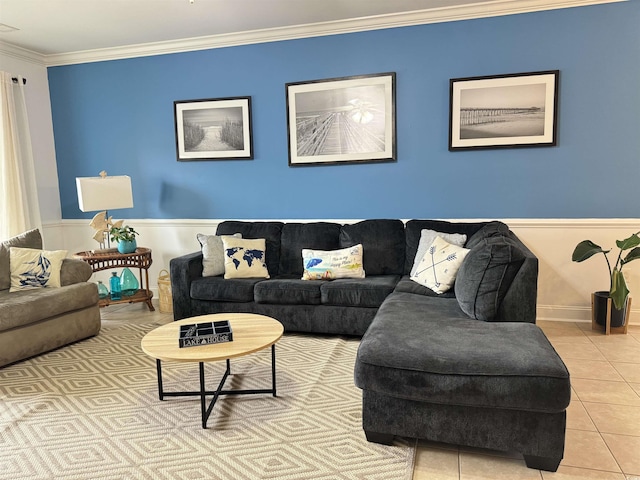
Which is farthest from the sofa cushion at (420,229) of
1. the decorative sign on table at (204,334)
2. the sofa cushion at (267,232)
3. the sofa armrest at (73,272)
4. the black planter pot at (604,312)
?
the sofa armrest at (73,272)

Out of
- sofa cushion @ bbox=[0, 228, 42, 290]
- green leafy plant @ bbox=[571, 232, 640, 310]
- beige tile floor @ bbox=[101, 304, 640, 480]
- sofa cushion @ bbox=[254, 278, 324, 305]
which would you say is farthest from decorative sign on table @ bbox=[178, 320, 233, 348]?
green leafy plant @ bbox=[571, 232, 640, 310]

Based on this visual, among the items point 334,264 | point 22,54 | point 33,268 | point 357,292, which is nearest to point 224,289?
point 334,264

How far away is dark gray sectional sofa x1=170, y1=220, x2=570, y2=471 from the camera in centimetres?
189

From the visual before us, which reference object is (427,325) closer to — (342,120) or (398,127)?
(398,127)

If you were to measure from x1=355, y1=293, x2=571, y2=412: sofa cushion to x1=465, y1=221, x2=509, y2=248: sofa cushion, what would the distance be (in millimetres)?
958

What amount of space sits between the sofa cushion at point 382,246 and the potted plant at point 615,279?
1.34 meters

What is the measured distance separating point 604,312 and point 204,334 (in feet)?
9.83

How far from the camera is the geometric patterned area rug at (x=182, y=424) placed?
2.00 metres

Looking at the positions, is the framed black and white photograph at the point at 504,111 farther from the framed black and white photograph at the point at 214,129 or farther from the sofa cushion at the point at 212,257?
the sofa cushion at the point at 212,257

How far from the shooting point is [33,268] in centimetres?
362

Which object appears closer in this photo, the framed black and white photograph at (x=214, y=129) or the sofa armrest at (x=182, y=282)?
the sofa armrest at (x=182, y=282)

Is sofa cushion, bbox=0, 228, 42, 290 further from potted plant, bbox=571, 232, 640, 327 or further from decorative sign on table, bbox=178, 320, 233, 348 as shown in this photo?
potted plant, bbox=571, 232, 640, 327

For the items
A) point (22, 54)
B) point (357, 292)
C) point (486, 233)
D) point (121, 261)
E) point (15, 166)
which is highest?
point (22, 54)

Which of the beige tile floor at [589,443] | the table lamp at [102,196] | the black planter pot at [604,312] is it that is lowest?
the beige tile floor at [589,443]
